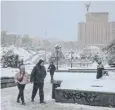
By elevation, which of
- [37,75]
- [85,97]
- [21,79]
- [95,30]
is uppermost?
[95,30]

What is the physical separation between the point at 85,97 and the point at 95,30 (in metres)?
128

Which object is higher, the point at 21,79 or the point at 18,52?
the point at 18,52

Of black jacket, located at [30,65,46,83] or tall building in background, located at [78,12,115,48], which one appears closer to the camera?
black jacket, located at [30,65,46,83]

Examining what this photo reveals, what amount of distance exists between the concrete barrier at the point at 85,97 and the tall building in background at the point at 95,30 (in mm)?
108637

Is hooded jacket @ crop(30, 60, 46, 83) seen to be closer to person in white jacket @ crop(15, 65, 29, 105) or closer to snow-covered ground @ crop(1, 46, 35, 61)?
person in white jacket @ crop(15, 65, 29, 105)

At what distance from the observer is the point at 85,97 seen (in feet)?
36.6

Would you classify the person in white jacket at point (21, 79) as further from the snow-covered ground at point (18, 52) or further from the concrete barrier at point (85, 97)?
the snow-covered ground at point (18, 52)

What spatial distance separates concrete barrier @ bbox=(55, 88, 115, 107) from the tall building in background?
356 ft

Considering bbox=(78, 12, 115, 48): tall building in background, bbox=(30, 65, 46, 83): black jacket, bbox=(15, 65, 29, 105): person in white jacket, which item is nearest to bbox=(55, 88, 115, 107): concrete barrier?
bbox=(30, 65, 46, 83): black jacket

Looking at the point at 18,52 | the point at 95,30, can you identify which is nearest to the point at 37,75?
the point at 18,52

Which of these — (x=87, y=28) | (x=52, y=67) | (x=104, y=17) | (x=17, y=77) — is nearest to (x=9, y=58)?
(x=52, y=67)

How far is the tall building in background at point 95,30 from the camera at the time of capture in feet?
422

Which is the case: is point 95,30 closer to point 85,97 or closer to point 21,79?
point 85,97

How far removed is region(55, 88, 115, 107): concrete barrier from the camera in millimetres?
10781
